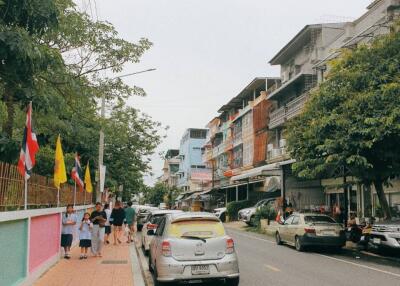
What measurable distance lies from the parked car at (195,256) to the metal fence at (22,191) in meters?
3.07

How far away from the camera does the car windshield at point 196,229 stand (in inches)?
410

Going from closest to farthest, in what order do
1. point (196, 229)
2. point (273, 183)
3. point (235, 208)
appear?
point (196, 229), point (273, 183), point (235, 208)

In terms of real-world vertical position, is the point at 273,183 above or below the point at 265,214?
above

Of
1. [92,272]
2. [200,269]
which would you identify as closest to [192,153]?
[92,272]

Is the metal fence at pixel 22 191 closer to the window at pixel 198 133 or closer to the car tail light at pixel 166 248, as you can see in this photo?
the car tail light at pixel 166 248

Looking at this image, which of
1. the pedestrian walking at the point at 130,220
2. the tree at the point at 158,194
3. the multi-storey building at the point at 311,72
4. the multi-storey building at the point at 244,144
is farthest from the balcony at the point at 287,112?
the tree at the point at 158,194

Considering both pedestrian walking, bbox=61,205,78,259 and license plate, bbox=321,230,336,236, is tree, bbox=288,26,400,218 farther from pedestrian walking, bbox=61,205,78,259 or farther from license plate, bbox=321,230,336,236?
pedestrian walking, bbox=61,205,78,259

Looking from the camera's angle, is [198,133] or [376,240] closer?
[376,240]

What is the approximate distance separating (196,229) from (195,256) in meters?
0.61

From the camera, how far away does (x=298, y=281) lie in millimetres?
11695

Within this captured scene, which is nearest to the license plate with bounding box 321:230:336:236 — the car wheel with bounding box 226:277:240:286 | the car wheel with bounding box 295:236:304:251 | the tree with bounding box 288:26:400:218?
the car wheel with bounding box 295:236:304:251

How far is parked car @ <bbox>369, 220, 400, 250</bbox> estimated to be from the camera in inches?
638

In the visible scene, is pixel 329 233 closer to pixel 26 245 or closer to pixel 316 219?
pixel 316 219

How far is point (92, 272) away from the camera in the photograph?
12.7m
